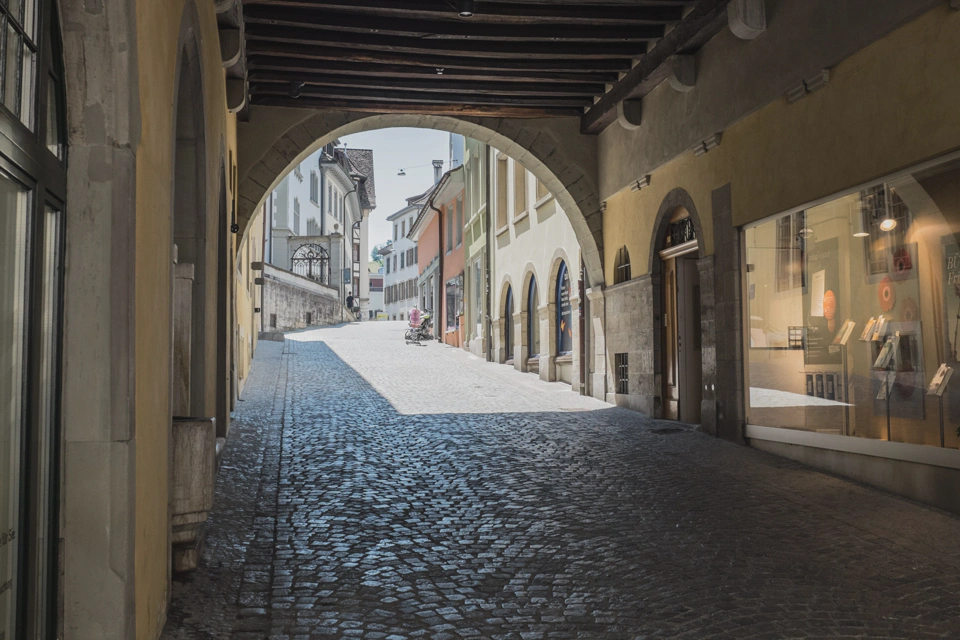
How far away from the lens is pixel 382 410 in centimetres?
1170

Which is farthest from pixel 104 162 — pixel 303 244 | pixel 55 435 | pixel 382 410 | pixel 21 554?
pixel 303 244

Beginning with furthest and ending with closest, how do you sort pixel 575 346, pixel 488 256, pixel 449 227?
pixel 449 227
pixel 488 256
pixel 575 346

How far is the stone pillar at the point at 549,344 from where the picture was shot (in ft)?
54.3

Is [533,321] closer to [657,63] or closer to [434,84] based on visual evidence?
[434,84]

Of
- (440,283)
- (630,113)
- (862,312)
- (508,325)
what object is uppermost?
(630,113)

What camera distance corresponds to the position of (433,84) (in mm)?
11742

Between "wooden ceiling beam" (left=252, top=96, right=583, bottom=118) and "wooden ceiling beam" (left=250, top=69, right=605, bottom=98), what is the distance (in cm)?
54

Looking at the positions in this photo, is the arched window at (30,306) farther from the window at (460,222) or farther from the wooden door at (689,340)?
the window at (460,222)

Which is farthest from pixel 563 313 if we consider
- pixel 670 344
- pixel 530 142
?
pixel 670 344

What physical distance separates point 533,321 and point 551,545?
45.8ft

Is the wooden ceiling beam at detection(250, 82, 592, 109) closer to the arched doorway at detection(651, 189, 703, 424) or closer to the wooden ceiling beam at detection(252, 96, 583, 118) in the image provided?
the wooden ceiling beam at detection(252, 96, 583, 118)

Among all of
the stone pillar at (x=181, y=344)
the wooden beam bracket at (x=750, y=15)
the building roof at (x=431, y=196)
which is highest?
the building roof at (x=431, y=196)

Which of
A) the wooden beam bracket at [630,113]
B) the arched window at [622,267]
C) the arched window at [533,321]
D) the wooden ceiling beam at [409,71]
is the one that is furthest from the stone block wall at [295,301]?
the wooden beam bracket at [630,113]

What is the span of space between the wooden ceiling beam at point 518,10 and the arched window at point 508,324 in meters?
11.4
